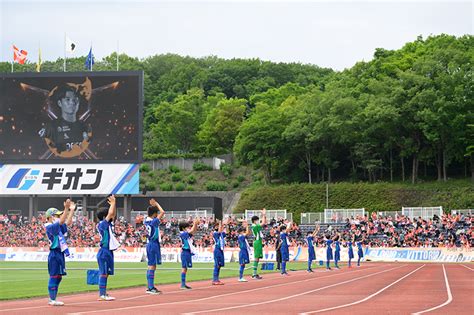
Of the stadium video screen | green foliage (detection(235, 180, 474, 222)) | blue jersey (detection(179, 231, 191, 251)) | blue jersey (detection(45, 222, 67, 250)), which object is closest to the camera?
blue jersey (detection(45, 222, 67, 250))

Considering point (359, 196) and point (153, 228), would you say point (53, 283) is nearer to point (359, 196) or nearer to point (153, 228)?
point (153, 228)

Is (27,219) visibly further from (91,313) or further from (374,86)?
(91,313)

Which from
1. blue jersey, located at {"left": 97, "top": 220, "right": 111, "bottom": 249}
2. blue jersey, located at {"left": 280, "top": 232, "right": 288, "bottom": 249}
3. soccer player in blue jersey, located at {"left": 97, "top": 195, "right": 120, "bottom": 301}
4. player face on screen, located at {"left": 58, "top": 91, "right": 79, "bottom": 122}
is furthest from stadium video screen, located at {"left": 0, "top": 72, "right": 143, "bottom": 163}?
blue jersey, located at {"left": 97, "top": 220, "right": 111, "bottom": 249}

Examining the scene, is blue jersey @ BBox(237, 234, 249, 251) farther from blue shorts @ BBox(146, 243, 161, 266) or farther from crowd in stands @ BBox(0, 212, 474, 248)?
crowd in stands @ BBox(0, 212, 474, 248)

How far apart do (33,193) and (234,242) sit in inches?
737

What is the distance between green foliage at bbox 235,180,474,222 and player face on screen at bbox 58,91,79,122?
25.4 m

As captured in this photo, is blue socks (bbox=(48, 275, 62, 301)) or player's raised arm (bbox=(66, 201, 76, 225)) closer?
player's raised arm (bbox=(66, 201, 76, 225))

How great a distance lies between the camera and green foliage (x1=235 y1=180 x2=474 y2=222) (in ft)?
270

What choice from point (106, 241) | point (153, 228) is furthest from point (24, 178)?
point (106, 241)

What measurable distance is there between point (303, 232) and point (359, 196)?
613 inches

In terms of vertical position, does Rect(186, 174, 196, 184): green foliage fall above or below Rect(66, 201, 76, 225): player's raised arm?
above

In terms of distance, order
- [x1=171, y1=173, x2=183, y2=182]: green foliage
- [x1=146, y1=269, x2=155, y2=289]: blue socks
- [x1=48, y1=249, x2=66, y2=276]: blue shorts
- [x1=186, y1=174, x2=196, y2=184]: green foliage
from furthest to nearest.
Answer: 1. [x1=171, y1=173, x2=183, y2=182]: green foliage
2. [x1=186, y1=174, x2=196, y2=184]: green foliage
3. [x1=146, y1=269, x2=155, y2=289]: blue socks
4. [x1=48, y1=249, x2=66, y2=276]: blue shorts

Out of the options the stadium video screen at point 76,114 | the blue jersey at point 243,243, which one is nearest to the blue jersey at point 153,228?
the blue jersey at point 243,243

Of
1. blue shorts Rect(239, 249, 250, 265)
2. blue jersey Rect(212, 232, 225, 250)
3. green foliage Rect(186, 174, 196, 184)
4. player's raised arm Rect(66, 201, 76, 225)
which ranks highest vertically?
green foliage Rect(186, 174, 196, 184)
